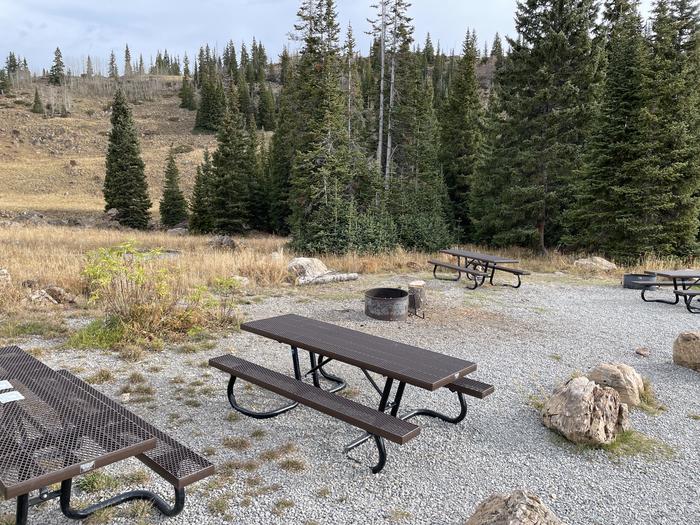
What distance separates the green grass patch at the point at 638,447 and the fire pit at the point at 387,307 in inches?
153

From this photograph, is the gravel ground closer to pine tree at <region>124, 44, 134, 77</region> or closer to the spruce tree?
the spruce tree

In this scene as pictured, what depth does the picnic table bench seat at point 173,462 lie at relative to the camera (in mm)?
2582

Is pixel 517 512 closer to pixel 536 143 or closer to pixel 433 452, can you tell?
pixel 433 452

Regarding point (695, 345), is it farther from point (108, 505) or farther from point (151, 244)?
point (151, 244)

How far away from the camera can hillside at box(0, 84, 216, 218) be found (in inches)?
1647

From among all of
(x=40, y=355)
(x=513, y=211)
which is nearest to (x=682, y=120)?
(x=513, y=211)

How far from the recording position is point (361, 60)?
73.1 metres

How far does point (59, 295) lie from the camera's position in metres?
7.61

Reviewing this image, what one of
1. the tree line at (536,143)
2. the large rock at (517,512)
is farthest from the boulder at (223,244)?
the large rock at (517,512)

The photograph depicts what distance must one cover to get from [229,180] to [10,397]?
2598cm

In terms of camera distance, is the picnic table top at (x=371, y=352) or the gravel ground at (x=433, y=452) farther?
the picnic table top at (x=371, y=352)

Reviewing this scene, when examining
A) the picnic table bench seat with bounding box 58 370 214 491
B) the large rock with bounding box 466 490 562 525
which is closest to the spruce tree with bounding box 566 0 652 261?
the large rock with bounding box 466 490 562 525

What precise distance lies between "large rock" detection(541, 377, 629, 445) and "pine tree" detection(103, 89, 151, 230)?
32.2 m

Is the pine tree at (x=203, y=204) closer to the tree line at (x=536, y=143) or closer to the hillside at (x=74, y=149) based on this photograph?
the tree line at (x=536, y=143)
